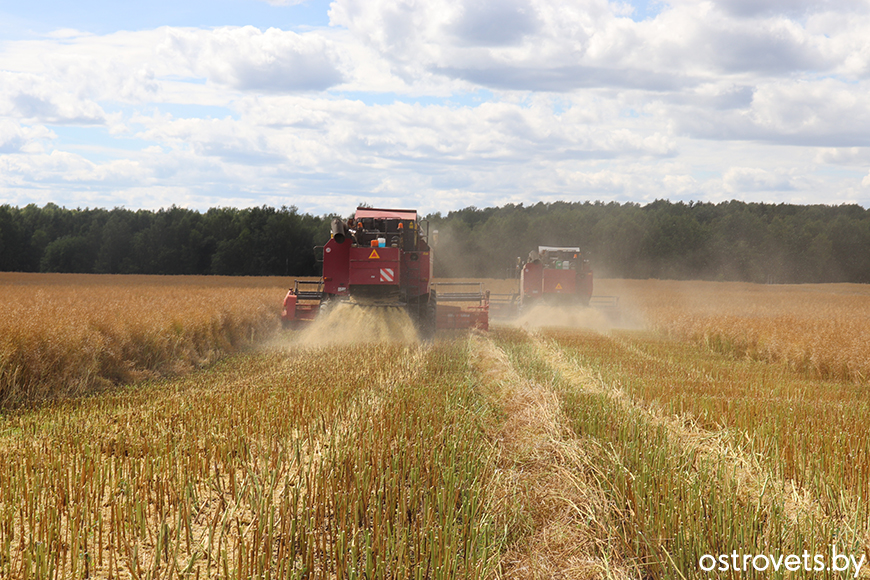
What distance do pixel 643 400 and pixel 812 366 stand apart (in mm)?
5759

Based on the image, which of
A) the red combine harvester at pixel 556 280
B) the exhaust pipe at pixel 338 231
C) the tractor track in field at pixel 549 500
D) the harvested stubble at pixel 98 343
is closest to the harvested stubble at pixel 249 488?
the tractor track in field at pixel 549 500

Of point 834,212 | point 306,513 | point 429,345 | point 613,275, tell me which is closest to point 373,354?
point 429,345

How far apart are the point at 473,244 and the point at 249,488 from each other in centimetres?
7843

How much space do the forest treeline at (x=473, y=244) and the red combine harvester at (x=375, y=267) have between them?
2044 inches

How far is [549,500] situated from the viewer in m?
4.62

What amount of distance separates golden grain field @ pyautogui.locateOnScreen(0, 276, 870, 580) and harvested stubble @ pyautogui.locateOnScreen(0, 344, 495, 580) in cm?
2

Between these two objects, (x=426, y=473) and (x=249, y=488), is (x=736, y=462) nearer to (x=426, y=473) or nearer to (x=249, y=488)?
(x=426, y=473)

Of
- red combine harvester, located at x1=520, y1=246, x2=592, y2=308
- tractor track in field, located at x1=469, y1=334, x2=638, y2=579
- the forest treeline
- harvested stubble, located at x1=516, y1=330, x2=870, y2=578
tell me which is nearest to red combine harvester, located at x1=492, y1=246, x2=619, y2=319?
red combine harvester, located at x1=520, y1=246, x2=592, y2=308

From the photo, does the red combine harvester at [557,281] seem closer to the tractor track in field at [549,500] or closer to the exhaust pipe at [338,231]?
the exhaust pipe at [338,231]

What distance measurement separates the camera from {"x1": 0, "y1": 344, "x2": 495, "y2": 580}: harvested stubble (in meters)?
3.44

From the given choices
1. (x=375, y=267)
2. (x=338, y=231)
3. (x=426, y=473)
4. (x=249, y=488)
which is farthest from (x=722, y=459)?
(x=338, y=231)

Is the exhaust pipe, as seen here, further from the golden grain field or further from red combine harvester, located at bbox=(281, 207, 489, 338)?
the golden grain field

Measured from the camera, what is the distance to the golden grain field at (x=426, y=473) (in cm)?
354

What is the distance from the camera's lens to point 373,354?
11.7 meters
